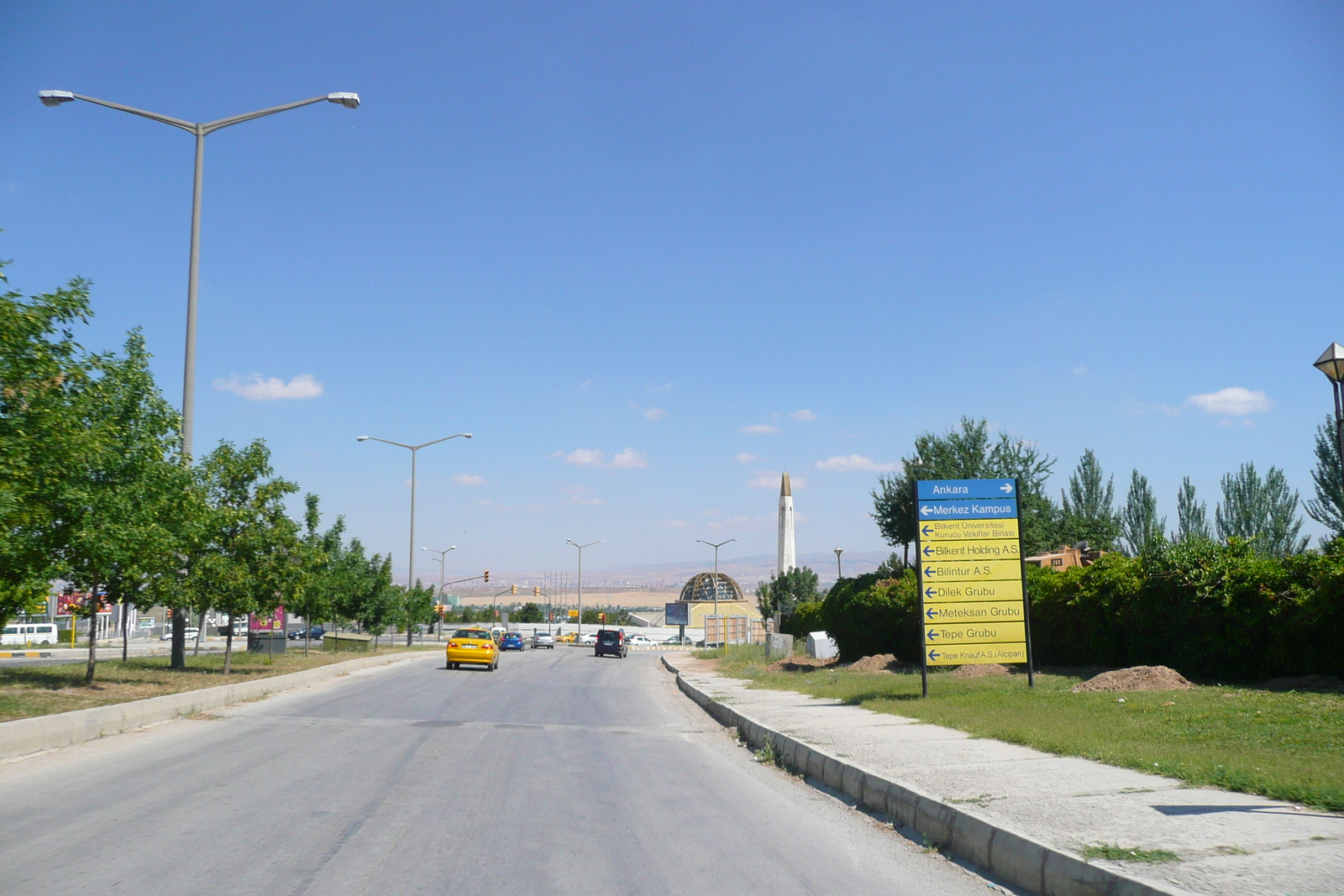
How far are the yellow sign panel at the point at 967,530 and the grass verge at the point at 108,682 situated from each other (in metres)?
14.8

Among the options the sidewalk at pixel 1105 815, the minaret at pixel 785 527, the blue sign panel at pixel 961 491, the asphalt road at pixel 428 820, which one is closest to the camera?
the sidewalk at pixel 1105 815

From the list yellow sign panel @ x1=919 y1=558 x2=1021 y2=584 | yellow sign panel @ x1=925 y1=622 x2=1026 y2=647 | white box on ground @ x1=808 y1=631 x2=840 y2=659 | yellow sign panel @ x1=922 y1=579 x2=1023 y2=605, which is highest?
yellow sign panel @ x1=919 y1=558 x2=1021 y2=584

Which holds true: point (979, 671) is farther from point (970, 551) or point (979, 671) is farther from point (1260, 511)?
point (1260, 511)

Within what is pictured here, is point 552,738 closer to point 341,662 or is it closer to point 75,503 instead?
point 75,503

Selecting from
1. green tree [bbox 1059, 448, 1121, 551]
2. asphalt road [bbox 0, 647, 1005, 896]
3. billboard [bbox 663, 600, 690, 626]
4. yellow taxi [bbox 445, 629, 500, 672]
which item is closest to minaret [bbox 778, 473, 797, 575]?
billboard [bbox 663, 600, 690, 626]

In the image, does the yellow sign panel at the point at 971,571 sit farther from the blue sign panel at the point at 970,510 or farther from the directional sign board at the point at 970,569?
the blue sign panel at the point at 970,510

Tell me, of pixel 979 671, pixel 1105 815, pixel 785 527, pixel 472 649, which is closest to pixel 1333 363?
pixel 1105 815

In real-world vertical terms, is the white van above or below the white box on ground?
below

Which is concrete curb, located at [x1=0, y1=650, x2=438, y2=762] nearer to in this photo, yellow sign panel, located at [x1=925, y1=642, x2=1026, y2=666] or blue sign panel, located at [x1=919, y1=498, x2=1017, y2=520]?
yellow sign panel, located at [x1=925, y1=642, x2=1026, y2=666]

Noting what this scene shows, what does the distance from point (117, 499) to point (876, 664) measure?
63.5 feet

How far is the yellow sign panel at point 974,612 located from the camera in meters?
18.0

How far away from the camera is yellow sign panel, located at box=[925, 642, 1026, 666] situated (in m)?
17.9

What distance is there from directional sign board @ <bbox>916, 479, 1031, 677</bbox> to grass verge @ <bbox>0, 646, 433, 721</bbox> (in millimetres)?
14671

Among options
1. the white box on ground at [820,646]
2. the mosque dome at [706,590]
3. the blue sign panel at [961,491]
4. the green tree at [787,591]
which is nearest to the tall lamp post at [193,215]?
the blue sign panel at [961,491]
